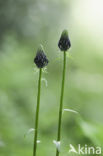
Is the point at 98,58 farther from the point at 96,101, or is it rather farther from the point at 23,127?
the point at 23,127

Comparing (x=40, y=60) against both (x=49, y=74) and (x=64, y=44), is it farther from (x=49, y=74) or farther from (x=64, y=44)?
(x=49, y=74)

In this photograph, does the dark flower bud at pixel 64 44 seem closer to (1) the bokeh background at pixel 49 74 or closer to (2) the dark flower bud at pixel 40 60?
(2) the dark flower bud at pixel 40 60

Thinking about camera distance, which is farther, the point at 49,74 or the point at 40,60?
the point at 49,74

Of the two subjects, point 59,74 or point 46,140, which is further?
point 59,74

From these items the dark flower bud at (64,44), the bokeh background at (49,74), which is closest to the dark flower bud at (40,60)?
the dark flower bud at (64,44)

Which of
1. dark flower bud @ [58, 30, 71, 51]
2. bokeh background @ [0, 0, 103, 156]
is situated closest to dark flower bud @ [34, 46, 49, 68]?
dark flower bud @ [58, 30, 71, 51]

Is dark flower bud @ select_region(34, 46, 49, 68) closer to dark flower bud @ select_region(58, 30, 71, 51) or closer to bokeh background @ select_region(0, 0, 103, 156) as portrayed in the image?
dark flower bud @ select_region(58, 30, 71, 51)

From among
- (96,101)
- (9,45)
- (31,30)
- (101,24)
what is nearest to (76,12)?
(101,24)

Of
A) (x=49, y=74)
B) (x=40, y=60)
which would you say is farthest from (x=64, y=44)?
(x=49, y=74)
